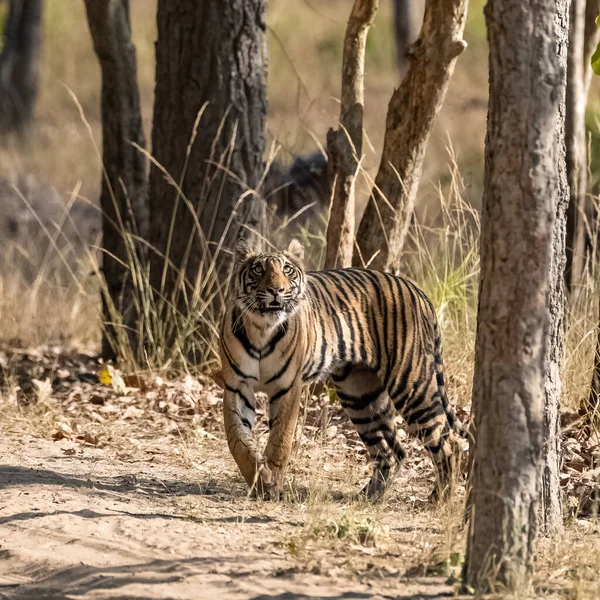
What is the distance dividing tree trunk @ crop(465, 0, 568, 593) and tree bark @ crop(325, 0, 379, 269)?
2733mm

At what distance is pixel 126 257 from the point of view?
7.79 m

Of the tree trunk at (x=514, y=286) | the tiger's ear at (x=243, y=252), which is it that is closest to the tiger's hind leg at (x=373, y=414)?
the tiger's ear at (x=243, y=252)

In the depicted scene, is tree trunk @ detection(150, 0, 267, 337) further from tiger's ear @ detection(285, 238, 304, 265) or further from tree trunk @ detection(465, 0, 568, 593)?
tree trunk @ detection(465, 0, 568, 593)

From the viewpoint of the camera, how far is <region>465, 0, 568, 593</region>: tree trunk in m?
3.34

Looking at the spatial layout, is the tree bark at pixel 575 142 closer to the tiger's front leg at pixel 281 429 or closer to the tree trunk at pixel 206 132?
the tree trunk at pixel 206 132

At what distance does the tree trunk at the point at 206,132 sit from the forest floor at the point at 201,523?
1164mm

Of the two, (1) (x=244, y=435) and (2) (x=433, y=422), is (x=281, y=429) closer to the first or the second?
(1) (x=244, y=435)

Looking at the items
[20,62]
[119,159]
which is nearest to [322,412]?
[119,159]

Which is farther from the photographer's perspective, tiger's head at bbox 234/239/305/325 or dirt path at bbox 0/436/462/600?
tiger's head at bbox 234/239/305/325

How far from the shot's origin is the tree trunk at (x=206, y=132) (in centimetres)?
703

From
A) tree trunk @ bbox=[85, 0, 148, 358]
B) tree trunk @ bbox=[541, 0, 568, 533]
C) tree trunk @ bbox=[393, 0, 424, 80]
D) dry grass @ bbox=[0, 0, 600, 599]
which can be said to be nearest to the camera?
dry grass @ bbox=[0, 0, 600, 599]

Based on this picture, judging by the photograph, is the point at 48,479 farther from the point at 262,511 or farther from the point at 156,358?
the point at 156,358

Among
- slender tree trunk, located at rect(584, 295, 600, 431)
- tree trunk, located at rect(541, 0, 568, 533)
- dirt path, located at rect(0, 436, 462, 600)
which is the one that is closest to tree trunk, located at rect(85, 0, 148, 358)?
dirt path, located at rect(0, 436, 462, 600)

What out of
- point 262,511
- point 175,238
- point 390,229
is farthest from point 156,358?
point 262,511
